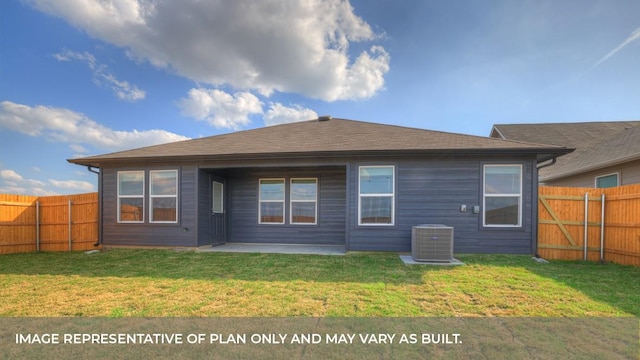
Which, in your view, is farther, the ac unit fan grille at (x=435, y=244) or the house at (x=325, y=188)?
the house at (x=325, y=188)

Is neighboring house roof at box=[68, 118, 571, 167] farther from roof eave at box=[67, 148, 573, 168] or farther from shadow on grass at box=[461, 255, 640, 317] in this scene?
shadow on grass at box=[461, 255, 640, 317]

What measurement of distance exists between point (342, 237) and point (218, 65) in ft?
24.4

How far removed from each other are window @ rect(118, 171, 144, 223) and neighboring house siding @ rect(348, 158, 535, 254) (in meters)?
5.99

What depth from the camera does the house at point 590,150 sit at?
8125 millimetres

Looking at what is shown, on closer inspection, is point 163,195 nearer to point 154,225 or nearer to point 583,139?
point 154,225

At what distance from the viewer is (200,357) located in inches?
91.6

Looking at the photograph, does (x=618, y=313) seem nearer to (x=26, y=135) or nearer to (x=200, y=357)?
(x=200, y=357)

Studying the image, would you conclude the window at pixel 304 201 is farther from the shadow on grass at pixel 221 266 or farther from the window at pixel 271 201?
the shadow on grass at pixel 221 266

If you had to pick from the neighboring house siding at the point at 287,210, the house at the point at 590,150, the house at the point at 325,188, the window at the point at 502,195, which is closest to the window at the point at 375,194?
the house at the point at 325,188

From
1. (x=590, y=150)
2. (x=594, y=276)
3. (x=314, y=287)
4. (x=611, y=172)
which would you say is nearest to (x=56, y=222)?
(x=314, y=287)

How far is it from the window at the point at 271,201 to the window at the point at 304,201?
14.0 inches

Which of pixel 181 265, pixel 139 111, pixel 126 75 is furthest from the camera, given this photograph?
pixel 139 111

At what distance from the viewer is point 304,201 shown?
346 inches

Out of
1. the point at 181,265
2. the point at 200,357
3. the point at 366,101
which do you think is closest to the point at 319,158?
the point at 181,265
